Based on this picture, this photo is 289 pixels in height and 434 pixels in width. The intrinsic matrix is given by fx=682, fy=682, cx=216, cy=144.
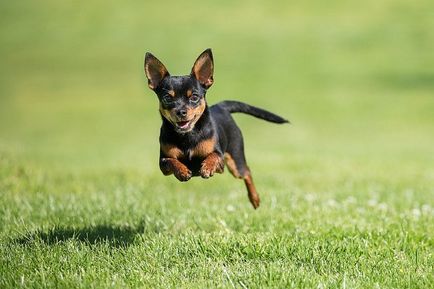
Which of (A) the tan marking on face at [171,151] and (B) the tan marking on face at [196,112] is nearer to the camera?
(B) the tan marking on face at [196,112]

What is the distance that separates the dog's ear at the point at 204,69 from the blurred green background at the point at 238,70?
30.0 feet

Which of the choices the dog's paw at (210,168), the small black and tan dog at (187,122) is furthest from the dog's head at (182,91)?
the dog's paw at (210,168)

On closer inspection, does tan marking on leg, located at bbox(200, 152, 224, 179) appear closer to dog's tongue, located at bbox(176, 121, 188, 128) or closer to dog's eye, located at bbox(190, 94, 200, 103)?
dog's tongue, located at bbox(176, 121, 188, 128)

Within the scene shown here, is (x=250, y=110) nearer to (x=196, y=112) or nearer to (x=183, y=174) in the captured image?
(x=196, y=112)

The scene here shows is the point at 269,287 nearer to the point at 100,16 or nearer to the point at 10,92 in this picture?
the point at 10,92

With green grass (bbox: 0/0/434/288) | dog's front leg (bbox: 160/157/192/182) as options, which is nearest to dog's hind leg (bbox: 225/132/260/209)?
green grass (bbox: 0/0/434/288)

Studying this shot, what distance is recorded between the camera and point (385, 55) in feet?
138

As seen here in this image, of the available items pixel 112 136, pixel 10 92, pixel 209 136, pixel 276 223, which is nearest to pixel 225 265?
pixel 209 136

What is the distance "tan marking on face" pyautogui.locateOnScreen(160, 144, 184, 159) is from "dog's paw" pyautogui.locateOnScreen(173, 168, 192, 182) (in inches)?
11.6

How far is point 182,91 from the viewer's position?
591 centimetres

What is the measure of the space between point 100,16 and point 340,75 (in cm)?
2138

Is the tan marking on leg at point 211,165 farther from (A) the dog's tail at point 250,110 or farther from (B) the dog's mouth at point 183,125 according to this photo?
(A) the dog's tail at point 250,110

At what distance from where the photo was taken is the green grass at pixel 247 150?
5645 mm

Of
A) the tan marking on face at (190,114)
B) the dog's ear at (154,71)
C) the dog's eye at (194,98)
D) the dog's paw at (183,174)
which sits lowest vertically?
the dog's paw at (183,174)
